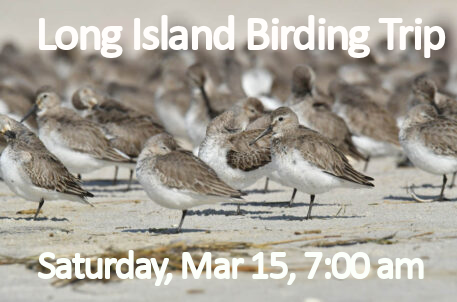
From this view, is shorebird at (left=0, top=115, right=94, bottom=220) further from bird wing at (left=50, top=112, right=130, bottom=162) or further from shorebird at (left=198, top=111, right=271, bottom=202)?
bird wing at (left=50, top=112, right=130, bottom=162)

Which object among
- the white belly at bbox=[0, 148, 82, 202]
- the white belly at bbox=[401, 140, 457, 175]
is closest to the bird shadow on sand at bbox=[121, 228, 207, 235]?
the white belly at bbox=[0, 148, 82, 202]

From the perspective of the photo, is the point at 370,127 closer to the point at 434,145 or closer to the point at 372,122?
the point at 372,122

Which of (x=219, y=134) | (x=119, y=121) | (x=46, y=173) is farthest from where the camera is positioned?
(x=119, y=121)

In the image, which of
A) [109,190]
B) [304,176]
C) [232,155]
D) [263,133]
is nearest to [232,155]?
[232,155]

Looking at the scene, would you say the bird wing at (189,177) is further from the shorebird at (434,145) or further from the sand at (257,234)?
the shorebird at (434,145)

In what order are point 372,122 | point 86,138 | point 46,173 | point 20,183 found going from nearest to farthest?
1. point 20,183
2. point 46,173
3. point 86,138
4. point 372,122

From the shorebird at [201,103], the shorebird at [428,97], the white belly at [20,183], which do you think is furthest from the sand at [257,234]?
the shorebird at [201,103]
